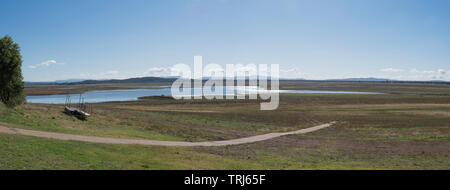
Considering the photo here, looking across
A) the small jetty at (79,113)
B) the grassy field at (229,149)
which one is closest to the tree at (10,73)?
the grassy field at (229,149)

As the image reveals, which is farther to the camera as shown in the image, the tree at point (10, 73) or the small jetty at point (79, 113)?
the small jetty at point (79, 113)

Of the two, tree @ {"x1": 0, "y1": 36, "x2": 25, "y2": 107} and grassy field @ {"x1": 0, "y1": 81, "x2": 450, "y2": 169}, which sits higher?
tree @ {"x1": 0, "y1": 36, "x2": 25, "y2": 107}

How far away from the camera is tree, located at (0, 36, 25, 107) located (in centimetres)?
2892

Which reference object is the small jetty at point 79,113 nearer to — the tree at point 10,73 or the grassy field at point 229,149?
the grassy field at point 229,149

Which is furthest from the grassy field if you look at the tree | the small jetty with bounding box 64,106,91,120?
the tree

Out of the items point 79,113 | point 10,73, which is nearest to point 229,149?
point 79,113

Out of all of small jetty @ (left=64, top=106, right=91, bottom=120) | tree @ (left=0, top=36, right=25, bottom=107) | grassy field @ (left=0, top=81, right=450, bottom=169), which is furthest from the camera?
small jetty @ (left=64, top=106, right=91, bottom=120)

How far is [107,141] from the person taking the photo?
2127 centimetres

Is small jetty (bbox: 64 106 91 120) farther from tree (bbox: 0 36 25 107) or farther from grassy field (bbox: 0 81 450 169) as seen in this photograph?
tree (bbox: 0 36 25 107)

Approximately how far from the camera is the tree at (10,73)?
28.9 metres

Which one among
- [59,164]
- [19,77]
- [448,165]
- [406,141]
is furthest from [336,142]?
[19,77]

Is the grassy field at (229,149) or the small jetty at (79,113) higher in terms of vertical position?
the small jetty at (79,113)
